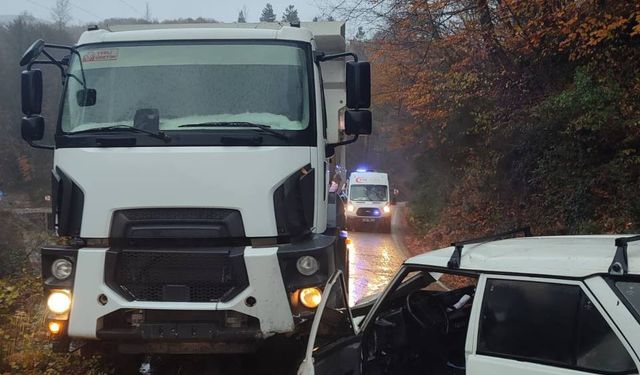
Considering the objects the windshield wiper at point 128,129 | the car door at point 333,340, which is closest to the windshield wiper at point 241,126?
the windshield wiper at point 128,129

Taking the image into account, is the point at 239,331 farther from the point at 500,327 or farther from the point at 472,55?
the point at 472,55

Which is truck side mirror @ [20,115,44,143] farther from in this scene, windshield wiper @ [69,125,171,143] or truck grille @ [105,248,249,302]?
truck grille @ [105,248,249,302]

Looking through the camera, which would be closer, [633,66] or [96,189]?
[96,189]

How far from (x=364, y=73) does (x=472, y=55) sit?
1061 cm

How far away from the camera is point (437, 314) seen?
414 cm

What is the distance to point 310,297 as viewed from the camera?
462 cm

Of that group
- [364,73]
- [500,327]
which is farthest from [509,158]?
[500,327]

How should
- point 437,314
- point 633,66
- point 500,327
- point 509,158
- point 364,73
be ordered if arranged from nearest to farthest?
point 500,327
point 437,314
point 364,73
point 633,66
point 509,158

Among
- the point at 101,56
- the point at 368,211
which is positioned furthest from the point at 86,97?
the point at 368,211

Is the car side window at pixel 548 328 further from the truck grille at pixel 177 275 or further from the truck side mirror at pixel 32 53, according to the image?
the truck side mirror at pixel 32 53

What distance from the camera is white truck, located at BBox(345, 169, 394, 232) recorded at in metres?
23.3

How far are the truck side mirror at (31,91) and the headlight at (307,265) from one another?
2.91 meters

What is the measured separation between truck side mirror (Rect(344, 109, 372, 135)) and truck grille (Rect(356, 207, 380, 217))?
17.9 meters

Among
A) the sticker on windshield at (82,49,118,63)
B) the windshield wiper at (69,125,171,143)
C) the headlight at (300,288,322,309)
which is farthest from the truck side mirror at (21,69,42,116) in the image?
the headlight at (300,288,322,309)
